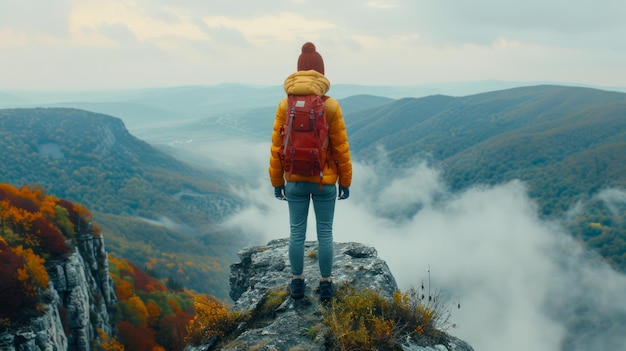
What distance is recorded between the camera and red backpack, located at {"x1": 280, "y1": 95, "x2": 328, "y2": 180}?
7.57m

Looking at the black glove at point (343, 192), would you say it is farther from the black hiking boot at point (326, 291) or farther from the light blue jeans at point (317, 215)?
the black hiking boot at point (326, 291)

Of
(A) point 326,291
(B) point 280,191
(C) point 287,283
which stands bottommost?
(C) point 287,283

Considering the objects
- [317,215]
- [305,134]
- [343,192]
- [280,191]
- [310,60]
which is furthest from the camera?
[280,191]

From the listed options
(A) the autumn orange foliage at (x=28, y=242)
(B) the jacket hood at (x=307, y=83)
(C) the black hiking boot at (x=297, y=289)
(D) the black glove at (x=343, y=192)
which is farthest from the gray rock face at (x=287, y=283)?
(A) the autumn orange foliage at (x=28, y=242)

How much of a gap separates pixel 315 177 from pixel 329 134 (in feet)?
2.70

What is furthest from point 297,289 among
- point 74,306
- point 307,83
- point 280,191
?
point 74,306

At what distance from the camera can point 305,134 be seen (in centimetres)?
768

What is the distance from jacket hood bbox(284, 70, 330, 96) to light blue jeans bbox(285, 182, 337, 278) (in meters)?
1.68

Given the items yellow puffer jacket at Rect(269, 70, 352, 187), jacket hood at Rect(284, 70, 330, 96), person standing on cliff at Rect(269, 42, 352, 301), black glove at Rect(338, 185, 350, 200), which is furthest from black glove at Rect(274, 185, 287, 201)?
jacket hood at Rect(284, 70, 330, 96)

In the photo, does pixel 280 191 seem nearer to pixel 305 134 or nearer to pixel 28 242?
pixel 305 134

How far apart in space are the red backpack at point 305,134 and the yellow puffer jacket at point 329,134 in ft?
0.41

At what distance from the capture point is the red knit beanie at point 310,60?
812 centimetres

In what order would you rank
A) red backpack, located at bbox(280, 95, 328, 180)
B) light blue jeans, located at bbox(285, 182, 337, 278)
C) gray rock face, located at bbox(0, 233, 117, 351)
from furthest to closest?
gray rock face, located at bbox(0, 233, 117, 351), light blue jeans, located at bbox(285, 182, 337, 278), red backpack, located at bbox(280, 95, 328, 180)

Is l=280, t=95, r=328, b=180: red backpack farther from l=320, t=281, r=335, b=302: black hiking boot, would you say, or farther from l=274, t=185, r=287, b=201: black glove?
l=320, t=281, r=335, b=302: black hiking boot
